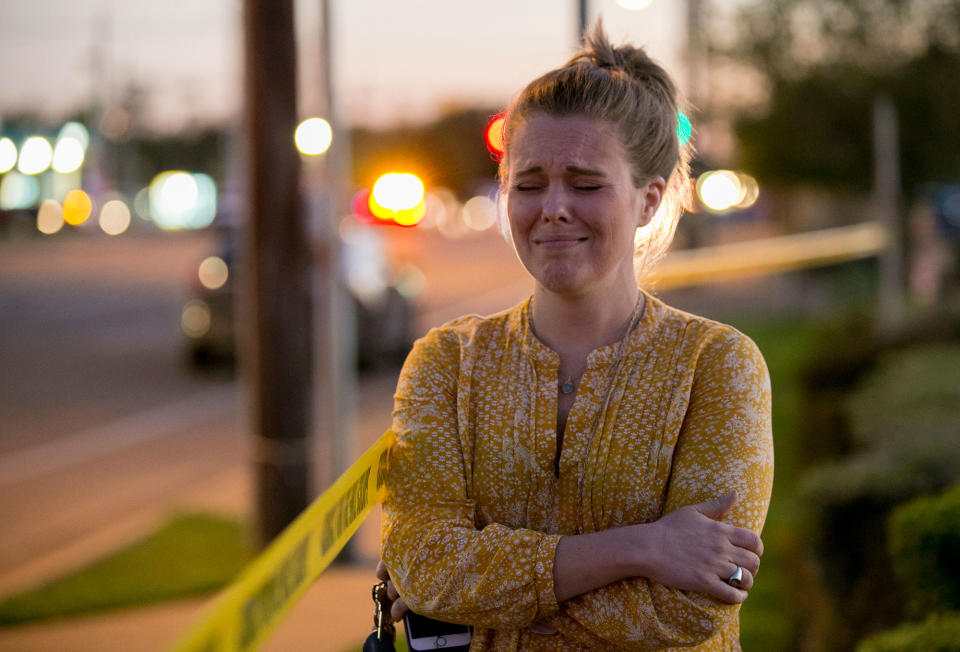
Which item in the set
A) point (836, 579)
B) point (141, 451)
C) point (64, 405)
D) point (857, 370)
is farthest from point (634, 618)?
point (64, 405)

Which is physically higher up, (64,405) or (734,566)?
(734,566)

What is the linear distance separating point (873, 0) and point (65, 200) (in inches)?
1711

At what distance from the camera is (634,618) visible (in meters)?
1.96

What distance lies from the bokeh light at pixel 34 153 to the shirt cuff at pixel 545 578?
110 ft

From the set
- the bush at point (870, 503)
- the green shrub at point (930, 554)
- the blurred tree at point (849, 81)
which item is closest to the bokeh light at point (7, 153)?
the blurred tree at point (849, 81)

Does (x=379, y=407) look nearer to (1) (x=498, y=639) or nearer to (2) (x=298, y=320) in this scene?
(2) (x=298, y=320)

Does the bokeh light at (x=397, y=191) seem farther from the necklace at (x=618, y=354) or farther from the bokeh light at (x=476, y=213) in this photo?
the bokeh light at (x=476, y=213)

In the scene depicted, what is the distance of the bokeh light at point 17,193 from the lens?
4656cm

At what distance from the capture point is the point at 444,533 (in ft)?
6.75

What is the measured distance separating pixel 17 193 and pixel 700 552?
163 ft

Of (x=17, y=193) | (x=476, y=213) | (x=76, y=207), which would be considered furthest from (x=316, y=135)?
(x=476, y=213)

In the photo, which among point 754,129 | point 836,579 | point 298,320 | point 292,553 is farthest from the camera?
point 754,129

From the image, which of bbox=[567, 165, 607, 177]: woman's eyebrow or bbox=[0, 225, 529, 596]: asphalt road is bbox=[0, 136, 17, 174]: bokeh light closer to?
bbox=[0, 225, 529, 596]: asphalt road

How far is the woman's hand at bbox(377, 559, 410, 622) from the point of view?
218cm
